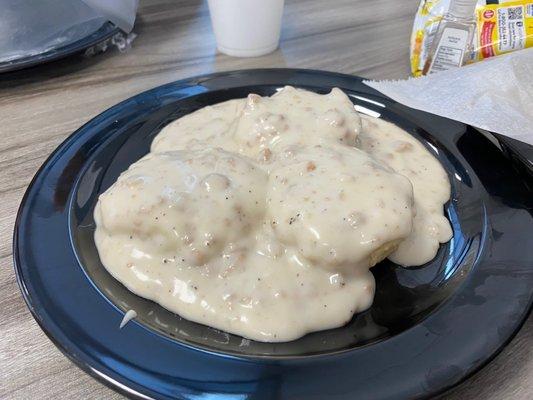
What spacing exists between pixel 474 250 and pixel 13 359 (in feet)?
2.07

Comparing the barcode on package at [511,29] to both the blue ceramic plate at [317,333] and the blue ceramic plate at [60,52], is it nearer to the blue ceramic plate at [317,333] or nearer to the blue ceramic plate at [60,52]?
the blue ceramic plate at [317,333]

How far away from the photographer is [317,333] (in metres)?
0.67

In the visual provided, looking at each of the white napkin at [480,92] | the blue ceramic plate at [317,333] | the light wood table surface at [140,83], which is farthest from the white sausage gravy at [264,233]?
the white napkin at [480,92]

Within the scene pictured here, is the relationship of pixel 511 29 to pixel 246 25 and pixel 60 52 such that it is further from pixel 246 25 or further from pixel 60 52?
pixel 60 52

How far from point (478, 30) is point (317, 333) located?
2.86 ft

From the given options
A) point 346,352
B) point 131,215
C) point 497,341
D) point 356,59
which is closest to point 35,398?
point 131,215

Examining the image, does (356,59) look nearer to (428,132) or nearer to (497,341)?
(428,132)

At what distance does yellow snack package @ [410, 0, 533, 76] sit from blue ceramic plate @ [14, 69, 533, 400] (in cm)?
34

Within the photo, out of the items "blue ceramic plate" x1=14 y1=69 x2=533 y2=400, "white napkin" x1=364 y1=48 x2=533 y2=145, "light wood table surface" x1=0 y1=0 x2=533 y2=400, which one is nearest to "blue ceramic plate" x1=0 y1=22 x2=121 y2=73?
"light wood table surface" x1=0 y1=0 x2=533 y2=400

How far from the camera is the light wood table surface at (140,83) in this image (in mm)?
656

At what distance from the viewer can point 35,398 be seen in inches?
25.0

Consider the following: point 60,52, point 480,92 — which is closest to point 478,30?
point 480,92

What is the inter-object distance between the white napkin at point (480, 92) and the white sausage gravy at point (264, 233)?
0.25 m

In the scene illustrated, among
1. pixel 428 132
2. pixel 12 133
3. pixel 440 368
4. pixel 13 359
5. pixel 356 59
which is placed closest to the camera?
pixel 440 368
